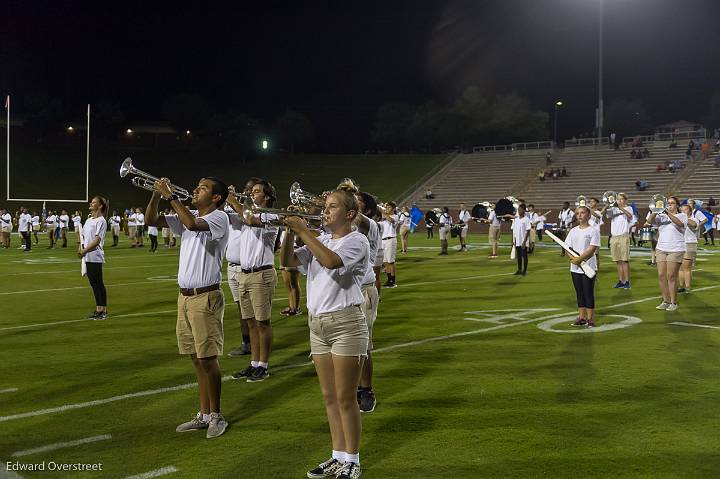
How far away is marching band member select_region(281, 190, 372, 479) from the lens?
4121 mm

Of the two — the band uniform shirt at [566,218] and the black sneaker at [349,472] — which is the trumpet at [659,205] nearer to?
the black sneaker at [349,472]

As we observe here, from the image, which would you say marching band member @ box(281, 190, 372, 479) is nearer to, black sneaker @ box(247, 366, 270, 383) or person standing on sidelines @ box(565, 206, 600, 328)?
black sneaker @ box(247, 366, 270, 383)

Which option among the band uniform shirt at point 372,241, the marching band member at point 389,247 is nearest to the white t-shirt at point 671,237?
the marching band member at point 389,247

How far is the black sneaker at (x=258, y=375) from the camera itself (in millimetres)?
6668

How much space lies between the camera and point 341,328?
4137mm

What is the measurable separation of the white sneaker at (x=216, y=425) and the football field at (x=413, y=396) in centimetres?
7

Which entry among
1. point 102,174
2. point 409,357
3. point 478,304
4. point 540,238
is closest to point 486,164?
point 540,238

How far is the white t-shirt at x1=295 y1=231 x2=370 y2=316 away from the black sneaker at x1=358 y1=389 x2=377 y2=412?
5.62 feet

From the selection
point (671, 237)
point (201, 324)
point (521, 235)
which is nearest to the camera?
point (201, 324)

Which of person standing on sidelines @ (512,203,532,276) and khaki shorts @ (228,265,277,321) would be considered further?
person standing on sidelines @ (512,203,532,276)

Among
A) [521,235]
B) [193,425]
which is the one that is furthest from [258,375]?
[521,235]

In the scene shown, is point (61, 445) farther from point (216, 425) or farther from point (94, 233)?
point (94, 233)

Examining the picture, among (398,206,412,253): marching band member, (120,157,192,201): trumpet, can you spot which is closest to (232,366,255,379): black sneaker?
(120,157,192,201): trumpet

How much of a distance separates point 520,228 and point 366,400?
37.2 ft
